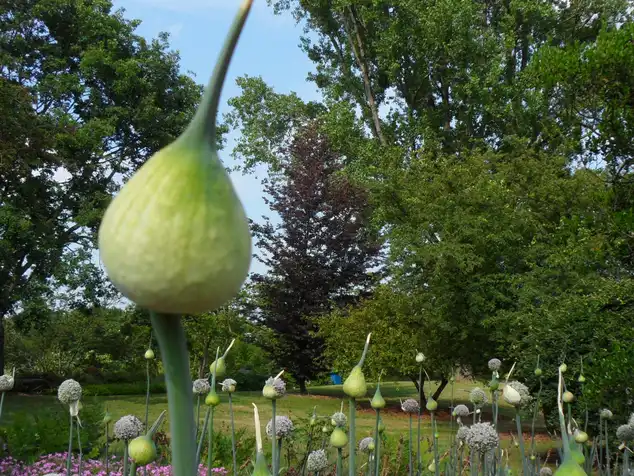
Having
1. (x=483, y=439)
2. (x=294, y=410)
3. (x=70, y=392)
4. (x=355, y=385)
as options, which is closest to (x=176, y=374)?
(x=355, y=385)

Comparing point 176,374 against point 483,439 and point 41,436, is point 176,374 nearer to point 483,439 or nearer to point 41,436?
point 483,439

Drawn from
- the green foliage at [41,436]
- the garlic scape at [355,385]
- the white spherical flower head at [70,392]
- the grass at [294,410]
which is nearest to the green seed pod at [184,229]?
the garlic scape at [355,385]

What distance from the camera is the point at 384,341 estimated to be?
1294cm

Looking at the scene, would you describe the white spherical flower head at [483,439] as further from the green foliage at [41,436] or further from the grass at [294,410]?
the grass at [294,410]

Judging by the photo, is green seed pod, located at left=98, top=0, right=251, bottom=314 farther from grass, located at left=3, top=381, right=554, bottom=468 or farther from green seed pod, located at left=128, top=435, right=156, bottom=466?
grass, located at left=3, top=381, right=554, bottom=468

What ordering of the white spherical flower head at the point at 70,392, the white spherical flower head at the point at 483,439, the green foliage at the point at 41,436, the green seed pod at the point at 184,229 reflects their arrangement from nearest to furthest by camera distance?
1. the green seed pod at the point at 184,229
2. the white spherical flower head at the point at 483,439
3. the white spherical flower head at the point at 70,392
4. the green foliage at the point at 41,436

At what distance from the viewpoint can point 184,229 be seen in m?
0.27

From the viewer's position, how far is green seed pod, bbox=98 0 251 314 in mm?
258

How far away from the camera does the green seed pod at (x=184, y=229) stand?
0.85 feet

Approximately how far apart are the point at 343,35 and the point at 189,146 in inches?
701

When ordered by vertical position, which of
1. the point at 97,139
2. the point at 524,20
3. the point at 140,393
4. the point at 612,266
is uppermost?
the point at 524,20

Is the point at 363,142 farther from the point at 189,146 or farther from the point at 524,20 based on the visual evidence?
the point at 189,146

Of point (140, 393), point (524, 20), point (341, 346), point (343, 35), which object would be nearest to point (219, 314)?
point (140, 393)

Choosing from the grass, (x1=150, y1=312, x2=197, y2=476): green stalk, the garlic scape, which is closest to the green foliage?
the garlic scape
